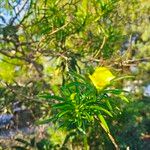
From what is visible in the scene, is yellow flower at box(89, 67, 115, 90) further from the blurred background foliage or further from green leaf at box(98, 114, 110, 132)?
the blurred background foliage

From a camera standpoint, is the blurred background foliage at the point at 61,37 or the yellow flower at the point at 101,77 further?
the blurred background foliage at the point at 61,37

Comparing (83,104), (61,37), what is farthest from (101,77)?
(61,37)

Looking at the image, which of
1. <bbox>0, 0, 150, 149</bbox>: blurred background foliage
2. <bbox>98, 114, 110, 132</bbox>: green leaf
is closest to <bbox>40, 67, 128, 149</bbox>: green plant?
<bbox>98, 114, 110, 132</bbox>: green leaf

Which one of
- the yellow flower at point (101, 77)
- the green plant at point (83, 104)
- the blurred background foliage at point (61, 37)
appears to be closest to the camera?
the yellow flower at point (101, 77)

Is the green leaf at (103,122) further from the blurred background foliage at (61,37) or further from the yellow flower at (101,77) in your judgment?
the blurred background foliage at (61,37)

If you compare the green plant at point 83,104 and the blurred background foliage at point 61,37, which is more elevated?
the blurred background foliage at point 61,37

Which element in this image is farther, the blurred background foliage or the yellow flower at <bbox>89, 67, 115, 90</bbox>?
the blurred background foliage

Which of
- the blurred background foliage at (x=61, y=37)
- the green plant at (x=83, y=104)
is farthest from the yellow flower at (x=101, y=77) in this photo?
the blurred background foliage at (x=61, y=37)

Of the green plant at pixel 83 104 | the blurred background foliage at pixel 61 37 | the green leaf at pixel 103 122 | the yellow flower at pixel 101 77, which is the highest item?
the blurred background foliage at pixel 61 37

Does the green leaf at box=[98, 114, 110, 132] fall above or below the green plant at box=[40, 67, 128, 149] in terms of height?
below
